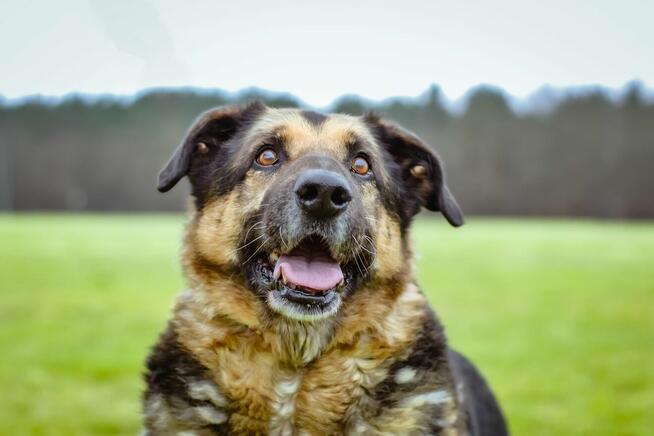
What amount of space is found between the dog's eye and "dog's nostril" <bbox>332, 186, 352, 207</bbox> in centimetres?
55

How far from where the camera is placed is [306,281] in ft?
12.0

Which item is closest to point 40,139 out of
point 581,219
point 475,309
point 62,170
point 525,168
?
point 62,170

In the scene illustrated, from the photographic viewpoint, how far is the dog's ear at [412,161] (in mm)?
4375

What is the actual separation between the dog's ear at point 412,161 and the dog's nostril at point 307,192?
3.44ft

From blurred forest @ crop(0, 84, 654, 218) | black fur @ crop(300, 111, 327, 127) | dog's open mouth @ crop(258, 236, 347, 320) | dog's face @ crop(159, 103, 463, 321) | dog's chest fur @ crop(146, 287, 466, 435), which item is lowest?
blurred forest @ crop(0, 84, 654, 218)

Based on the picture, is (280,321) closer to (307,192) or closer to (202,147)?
(307,192)

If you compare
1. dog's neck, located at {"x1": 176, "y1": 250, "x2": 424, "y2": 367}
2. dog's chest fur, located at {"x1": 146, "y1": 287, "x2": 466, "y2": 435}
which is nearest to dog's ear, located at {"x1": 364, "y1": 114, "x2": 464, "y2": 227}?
dog's neck, located at {"x1": 176, "y1": 250, "x2": 424, "y2": 367}

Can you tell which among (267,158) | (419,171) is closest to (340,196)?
(267,158)

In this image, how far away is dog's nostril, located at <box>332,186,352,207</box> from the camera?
3.53 metres

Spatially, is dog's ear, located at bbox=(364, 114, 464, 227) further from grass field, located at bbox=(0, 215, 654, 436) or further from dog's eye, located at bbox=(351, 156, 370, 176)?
grass field, located at bbox=(0, 215, 654, 436)

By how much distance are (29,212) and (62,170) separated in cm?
399

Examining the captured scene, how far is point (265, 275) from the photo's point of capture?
381 cm

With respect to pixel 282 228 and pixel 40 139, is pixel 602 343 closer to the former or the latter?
pixel 282 228

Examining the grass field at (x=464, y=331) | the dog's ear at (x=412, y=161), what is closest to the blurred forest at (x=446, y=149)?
the grass field at (x=464, y=331)
